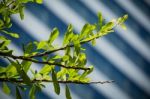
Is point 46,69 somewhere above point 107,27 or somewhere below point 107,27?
below

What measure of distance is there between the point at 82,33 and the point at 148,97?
4.18m

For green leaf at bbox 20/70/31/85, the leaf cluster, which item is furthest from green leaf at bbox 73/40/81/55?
green leaf at bbox 20/70/31/85

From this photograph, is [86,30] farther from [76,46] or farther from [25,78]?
[25,78]

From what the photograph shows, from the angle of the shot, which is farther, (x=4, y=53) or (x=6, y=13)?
(x=6, y=13)

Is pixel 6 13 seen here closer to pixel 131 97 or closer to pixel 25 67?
pixel 25 67

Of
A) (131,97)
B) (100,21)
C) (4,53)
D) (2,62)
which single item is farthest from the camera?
(131,97)

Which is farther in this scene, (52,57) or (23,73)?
(52,57)

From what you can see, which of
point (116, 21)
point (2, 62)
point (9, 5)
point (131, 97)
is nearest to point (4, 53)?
point (9, 5)

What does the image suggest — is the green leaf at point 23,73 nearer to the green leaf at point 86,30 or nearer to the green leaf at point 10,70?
the green leaf at point 10,70

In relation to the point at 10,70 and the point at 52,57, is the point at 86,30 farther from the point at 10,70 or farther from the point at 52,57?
the point at 10,70

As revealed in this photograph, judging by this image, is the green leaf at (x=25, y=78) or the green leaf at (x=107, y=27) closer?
the green leaf at (x=25, y=78)

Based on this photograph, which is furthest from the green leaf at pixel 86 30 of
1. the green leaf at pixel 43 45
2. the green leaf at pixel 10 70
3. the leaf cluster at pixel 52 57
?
the green leaf at pixel 10 70

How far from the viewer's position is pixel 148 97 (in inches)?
186

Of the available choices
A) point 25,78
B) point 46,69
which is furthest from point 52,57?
point 25,78
